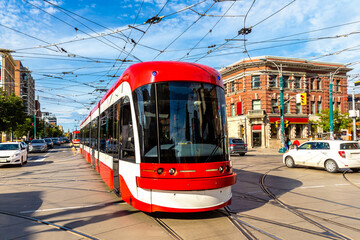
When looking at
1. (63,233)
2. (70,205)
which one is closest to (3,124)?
(70,205)

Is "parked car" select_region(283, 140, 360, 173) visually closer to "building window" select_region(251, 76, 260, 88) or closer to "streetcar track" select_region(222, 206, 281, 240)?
"streetcar track" select_region(222, 206, 281, 240)

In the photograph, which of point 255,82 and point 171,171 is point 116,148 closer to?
point 171,171

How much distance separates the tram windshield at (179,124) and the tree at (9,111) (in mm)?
33655

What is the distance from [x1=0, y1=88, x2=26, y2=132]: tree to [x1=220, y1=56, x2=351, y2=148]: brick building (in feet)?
86.5

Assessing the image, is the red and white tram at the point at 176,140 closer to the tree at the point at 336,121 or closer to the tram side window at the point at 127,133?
the tram side window at the point at 127,133

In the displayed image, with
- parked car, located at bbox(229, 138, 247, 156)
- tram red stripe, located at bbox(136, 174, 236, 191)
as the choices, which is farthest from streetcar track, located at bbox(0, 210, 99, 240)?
parked car, located at bbox(229, 138, 247, 156)

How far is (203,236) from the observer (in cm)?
475

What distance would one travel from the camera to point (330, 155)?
13.0 meters

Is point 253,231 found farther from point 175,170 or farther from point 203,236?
point 175,170

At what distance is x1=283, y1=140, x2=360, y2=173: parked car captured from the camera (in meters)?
12.6

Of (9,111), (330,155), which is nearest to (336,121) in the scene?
(330,155)

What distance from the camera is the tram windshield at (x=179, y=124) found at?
18.0 ft

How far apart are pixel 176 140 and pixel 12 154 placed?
47.3ft

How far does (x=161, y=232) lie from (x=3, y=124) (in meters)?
36.2
